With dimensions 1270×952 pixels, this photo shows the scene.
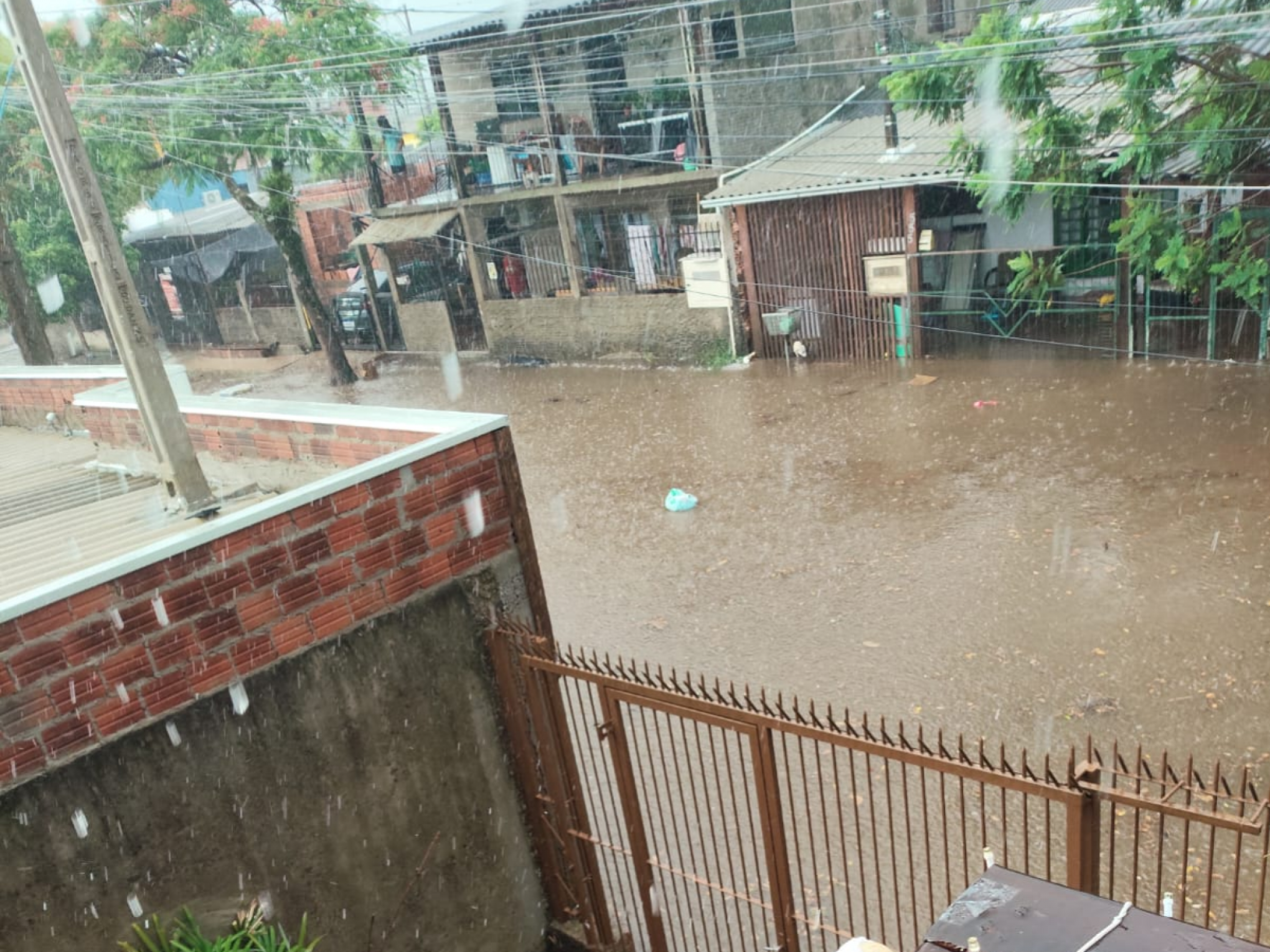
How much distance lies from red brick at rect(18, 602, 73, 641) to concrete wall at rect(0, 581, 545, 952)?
1.70 feet

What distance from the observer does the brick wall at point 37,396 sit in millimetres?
8734

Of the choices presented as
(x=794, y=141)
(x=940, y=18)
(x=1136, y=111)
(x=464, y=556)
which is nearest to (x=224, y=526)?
(x=464, y=556)

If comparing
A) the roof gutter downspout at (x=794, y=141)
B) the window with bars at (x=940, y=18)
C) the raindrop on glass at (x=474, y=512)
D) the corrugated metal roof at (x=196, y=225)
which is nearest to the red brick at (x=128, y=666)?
the raindrop on glass at (x=474, y=512)

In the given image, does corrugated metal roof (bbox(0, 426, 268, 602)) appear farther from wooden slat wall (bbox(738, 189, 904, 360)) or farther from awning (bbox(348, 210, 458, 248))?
awning (bbox(348, 210, 458, 248))

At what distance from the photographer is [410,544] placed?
4160mm

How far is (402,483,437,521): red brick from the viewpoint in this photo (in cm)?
412

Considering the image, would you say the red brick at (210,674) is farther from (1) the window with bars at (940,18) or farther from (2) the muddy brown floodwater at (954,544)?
(1) the window with bars at (940,18)

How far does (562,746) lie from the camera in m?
4.30

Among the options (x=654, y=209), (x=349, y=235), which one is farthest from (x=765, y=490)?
(x=349, y=235)

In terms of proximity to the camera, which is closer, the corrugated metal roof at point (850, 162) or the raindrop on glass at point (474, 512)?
the raindrop on glass at point (474, 512)

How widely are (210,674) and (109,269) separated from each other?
8.13ft

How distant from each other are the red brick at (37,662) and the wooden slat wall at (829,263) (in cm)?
1339

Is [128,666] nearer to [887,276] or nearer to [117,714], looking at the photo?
[117,714]

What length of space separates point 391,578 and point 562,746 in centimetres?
115
